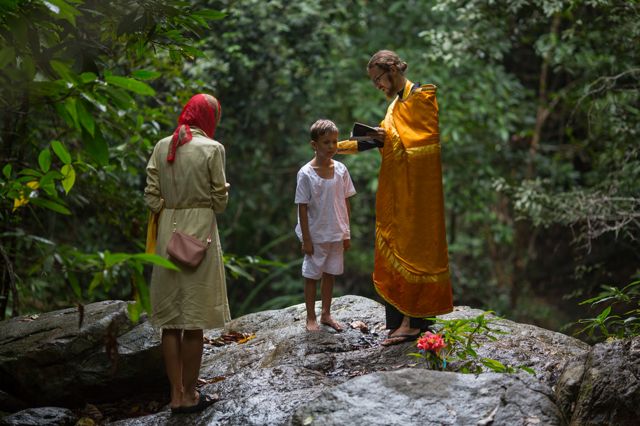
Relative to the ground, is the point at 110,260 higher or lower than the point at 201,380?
higher

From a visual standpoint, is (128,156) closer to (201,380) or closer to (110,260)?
(201,380)

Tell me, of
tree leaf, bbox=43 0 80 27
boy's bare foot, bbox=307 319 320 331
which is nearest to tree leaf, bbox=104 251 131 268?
tree leaf, bbox=43 0 80 27

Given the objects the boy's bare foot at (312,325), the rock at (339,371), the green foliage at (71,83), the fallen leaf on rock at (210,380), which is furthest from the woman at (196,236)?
the boy's bare foot at (312,325)

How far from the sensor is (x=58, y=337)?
502cm

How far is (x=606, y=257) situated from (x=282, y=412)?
7.27 meters

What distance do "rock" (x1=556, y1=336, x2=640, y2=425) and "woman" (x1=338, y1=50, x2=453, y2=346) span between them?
1143mm

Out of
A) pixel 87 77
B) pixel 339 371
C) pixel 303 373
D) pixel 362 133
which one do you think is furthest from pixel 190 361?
pixel 87 77

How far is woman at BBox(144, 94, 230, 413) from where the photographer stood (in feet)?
14.2

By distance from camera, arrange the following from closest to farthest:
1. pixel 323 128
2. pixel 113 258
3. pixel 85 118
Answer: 1. pixel 113 258
2. pixel 85 118
3. pixel 323 128

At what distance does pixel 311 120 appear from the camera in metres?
10.8

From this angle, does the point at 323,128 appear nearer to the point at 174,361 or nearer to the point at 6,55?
the point at 174,361

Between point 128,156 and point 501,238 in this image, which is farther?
point 501,238

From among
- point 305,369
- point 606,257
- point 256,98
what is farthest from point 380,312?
point 606,257

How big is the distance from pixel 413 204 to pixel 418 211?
0.06 m
